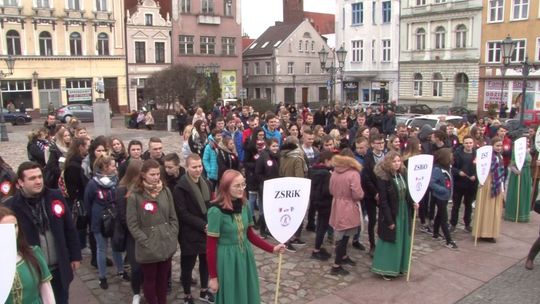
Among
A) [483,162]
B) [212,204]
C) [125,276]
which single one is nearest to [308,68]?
[483,162]

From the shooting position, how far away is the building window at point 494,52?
3853 cm

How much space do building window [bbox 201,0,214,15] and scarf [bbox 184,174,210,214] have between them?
47.2m

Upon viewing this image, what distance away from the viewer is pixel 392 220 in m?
6.53

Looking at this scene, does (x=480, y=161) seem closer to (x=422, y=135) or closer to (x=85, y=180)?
(x=422, y=135)

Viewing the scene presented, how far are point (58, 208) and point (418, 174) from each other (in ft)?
15.0

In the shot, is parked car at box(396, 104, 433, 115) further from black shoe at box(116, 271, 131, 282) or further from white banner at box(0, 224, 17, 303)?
white banner at box(0, 224, 17, 303)

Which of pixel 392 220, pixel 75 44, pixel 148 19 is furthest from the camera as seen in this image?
pixel 148 19

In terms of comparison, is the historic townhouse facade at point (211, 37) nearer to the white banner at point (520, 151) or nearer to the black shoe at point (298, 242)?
the white banner at point (520, 151)

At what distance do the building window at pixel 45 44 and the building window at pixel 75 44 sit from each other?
5.62 ft

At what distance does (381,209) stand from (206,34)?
4650 cm

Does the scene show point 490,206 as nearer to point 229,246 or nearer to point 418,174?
point 418,174

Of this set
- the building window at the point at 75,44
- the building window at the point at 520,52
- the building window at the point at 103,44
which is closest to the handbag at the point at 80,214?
the building window at the point at 520,52

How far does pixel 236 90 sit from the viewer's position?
2069 inches

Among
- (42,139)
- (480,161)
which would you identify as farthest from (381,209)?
(42,139)
